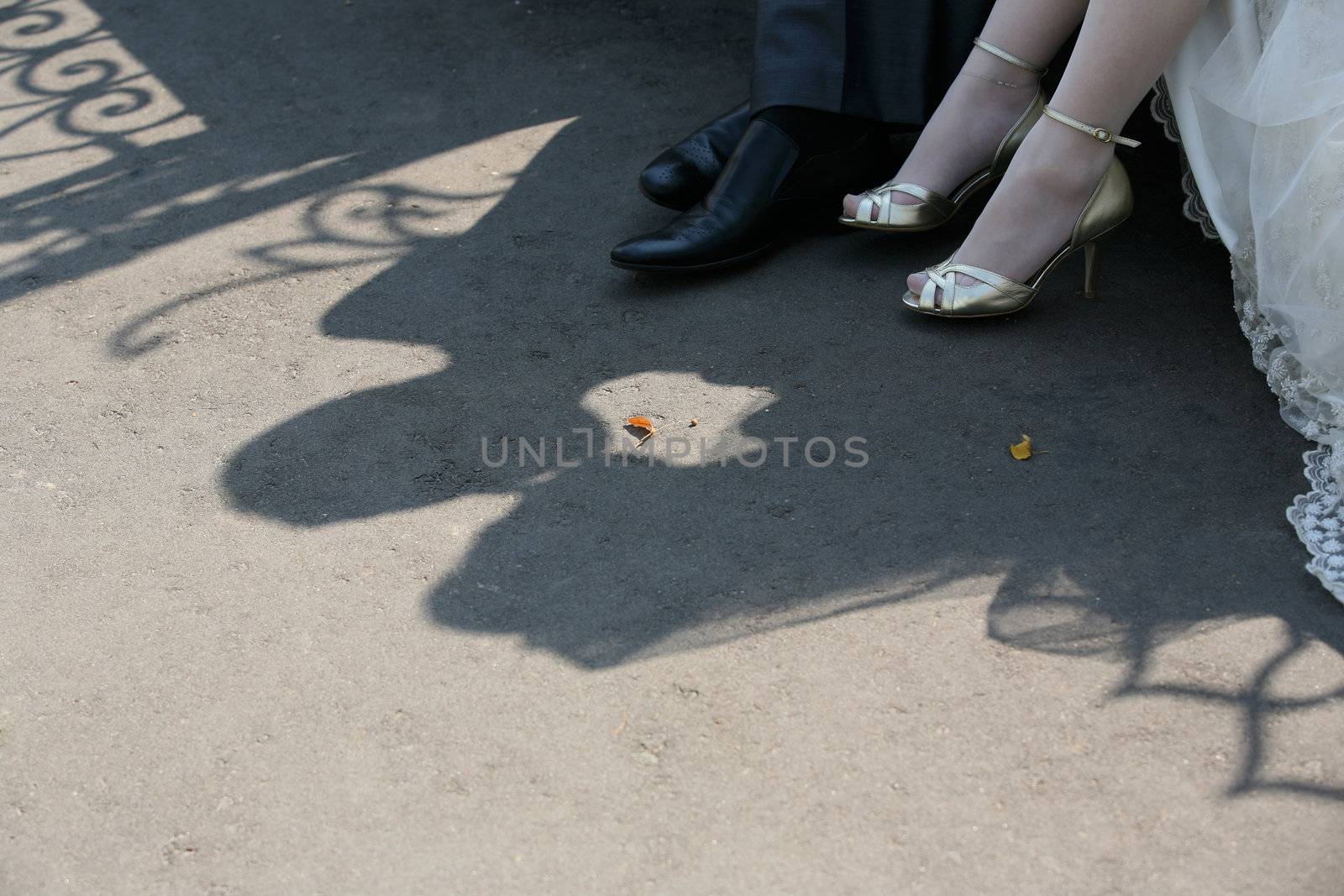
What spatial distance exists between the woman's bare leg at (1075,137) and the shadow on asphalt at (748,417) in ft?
0.43

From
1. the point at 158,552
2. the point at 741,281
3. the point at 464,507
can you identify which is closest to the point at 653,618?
the point at 464,507

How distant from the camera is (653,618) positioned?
4.72 ft

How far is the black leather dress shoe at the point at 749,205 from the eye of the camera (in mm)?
2033

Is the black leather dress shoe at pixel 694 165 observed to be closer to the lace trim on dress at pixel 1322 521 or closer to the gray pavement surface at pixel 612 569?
the gray pavement surface at pixel 612 569

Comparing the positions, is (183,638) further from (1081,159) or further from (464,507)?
(1081,159)

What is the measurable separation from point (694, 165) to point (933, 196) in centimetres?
46

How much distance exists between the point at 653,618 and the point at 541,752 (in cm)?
23

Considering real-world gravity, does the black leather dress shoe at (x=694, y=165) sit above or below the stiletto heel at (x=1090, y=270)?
above

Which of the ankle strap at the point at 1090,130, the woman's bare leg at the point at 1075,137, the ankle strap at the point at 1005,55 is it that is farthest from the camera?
the ankle strap at the point at 1005,55

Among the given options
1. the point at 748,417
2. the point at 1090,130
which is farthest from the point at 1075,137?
the point at 748,417

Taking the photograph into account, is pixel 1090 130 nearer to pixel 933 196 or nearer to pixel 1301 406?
pixel 933 196

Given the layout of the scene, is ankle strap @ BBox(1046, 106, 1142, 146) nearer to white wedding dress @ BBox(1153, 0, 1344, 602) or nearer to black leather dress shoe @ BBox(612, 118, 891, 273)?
white wedding dress @ BBox(1153, 0, 1344, 602)

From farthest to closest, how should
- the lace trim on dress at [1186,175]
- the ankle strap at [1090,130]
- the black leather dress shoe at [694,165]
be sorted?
the black leather dress shoe at [694,165]
the lace trim on dress at [1186,175]
the ankle strap at [1090,130]

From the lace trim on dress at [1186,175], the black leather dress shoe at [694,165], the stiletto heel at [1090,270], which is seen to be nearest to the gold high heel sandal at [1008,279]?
the stiletto heel at [1090,270]
